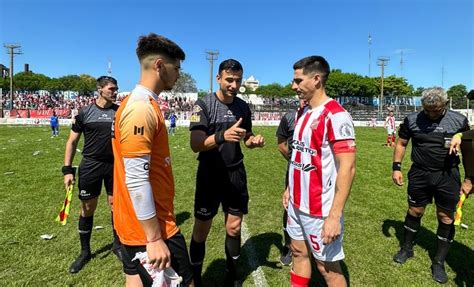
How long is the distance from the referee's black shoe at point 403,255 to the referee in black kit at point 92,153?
4.14 meters

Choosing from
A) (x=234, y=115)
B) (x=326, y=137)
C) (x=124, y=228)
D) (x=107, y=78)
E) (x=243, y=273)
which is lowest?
(x=243, y=273)

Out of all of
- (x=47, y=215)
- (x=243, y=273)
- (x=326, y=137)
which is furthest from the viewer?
(x=47, y=215)

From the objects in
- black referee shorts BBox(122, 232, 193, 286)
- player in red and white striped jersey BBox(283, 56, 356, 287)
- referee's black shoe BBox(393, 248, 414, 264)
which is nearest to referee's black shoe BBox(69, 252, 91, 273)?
black referee shorts BBox(122, 232, 193, 286)

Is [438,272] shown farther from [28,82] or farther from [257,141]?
[28,82]

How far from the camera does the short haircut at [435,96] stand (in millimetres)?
4250

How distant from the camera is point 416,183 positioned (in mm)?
4715

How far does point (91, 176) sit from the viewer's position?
4.64 metres

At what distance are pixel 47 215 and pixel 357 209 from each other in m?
6.55

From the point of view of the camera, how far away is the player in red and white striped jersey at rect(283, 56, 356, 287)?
2.64 m

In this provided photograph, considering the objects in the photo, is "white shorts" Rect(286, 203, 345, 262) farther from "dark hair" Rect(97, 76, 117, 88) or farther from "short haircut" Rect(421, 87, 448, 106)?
"dark hair" Rect(97, 76, 117, 88)

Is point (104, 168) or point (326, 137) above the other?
point (326, 137)

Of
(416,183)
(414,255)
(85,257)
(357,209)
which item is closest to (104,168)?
(85,257)

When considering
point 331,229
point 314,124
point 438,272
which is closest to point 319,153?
point 314,124

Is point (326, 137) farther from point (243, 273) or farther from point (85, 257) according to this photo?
point (85, 257)
